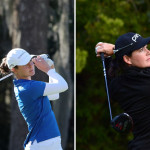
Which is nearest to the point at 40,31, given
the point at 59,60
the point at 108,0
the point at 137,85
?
the point at 59,60

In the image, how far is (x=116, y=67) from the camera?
324 centimetres

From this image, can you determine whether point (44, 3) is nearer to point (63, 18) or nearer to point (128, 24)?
point (63, 18)

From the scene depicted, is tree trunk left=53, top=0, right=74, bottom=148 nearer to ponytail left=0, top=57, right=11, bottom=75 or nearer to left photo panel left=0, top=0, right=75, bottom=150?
left photo panel left=0, top=0, right=75, bottom=150

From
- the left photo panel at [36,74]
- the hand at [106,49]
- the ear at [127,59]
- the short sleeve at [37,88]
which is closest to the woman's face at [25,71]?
the left photo panel at [36,74]

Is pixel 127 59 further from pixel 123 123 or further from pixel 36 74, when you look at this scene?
pixel 36 74

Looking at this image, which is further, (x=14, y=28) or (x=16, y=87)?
(x=14, y=28)

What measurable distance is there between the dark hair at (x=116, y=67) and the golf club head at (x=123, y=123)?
0.32 meters

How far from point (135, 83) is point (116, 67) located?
0.83 feet

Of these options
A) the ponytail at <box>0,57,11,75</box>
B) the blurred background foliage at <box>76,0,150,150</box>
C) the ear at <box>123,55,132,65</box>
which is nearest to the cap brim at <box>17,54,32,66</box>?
the ponytail at <box>0,57,11,75</box>

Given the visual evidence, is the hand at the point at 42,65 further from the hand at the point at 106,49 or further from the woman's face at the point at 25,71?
the hand at the point at 106,49

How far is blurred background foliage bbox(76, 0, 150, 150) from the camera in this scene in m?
8.52

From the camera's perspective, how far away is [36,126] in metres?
3.20

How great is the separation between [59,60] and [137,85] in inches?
80.5

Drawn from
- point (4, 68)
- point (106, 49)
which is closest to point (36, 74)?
point (4, 68)
